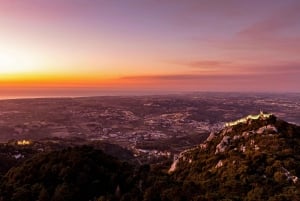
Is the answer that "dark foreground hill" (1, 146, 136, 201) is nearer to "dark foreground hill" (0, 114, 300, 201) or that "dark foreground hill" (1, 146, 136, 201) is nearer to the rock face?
"dark foreground hill" (0, 114, 300, 201)

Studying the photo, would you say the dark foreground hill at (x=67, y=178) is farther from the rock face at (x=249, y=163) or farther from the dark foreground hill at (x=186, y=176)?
the rock face at (x=249, y=163)

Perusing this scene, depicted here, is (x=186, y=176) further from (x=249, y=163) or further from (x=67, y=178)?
(x=67, y=178)

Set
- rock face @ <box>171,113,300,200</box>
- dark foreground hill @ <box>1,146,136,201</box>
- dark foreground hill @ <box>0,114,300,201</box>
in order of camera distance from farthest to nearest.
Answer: dark foreground hill @ <box>1,146,136,201</box>, dark foreground hill @ <box>0,114,300,201</box>, rock face @ <box>171,113,300,200</box>

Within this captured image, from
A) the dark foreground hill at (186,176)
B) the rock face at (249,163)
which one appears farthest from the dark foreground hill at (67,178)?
the rock face at (249,163)

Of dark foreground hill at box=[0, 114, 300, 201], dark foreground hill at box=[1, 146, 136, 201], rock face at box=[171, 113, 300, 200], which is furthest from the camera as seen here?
dark foreground hill at box=[1, 146, 136, 201]

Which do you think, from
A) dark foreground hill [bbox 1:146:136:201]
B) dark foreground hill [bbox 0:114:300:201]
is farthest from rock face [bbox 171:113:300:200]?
dark foreground hill [bbox 1:146:136:201]

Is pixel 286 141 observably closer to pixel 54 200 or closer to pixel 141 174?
pixel 141 174

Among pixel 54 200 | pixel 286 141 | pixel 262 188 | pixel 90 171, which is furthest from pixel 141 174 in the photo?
pixel 286 141

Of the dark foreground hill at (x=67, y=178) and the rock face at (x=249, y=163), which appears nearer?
the rock face at (x=249, y=163)
